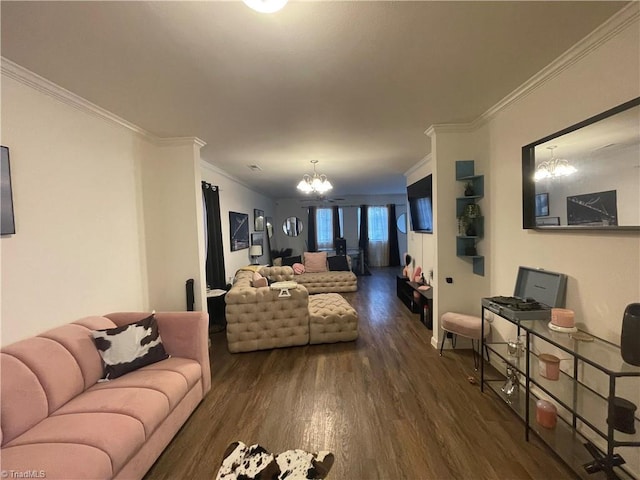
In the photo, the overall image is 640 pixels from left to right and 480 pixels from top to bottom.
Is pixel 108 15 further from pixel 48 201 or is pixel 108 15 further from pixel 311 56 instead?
pixel 48 201

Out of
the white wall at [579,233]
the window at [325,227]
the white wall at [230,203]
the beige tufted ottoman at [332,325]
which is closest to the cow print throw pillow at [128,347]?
the beige tufted ottoman at [332,325]

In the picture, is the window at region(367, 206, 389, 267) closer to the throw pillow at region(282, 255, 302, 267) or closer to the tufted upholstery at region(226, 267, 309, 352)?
the throw pillow at region(282, 255, 302, 267)

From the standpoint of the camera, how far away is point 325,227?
982 cm

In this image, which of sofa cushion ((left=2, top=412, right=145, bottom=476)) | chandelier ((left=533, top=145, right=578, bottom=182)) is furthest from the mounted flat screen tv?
sofa cushion ((left=2, top=412, right=145, bottom=476))

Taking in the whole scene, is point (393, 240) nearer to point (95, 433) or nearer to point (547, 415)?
point (547, 415)

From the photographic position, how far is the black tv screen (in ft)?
5.38

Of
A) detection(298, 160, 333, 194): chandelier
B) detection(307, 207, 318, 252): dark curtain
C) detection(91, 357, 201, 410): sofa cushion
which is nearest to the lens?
detection(91, 357, 201, 410): sofa cushion

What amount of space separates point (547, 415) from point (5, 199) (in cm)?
386

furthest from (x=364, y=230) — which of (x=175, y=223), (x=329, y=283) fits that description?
(x=175, y=223)

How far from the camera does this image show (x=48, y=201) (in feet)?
6.45

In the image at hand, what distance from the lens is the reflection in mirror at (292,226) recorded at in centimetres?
980

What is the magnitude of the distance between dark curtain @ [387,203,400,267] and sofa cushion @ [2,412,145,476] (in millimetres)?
8931

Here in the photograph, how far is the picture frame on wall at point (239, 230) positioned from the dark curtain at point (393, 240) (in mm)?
5342

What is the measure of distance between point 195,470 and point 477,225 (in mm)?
3331
